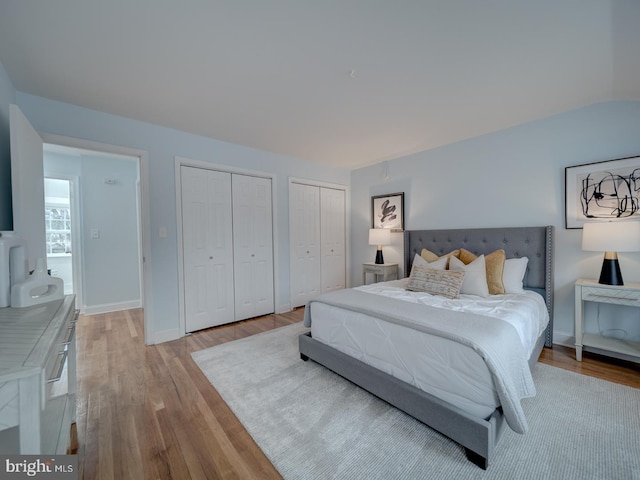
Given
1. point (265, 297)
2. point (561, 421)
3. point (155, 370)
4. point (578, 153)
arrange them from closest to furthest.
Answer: point (561, 421) < point (155, 370) < point (578, 153) < point (265, 297)

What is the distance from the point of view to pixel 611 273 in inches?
88.2

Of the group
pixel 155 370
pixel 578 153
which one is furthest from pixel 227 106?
pixel 578 153

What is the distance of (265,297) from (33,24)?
10.8ft

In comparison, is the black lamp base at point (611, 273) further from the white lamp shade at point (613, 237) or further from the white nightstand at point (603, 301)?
the white lamp shade at point (613, 237)

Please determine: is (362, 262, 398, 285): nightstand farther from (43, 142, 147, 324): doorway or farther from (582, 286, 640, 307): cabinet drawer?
(43, 142, 147, 324): doorway

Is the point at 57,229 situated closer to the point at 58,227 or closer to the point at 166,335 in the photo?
the point at 58,227

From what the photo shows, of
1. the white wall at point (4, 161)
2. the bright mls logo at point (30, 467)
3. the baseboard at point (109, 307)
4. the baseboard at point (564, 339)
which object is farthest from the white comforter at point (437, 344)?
the baseboard at point (109, 307)

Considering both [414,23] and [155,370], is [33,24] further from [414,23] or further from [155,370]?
[155,370]

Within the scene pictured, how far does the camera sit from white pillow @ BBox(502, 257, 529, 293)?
8.56ft

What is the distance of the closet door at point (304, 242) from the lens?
4.16 meters

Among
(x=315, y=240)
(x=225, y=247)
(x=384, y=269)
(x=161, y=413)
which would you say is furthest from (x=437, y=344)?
(x=315, y=240)

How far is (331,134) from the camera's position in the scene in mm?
3182

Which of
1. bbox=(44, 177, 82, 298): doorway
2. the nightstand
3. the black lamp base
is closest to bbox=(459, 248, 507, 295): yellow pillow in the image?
the black lamp base

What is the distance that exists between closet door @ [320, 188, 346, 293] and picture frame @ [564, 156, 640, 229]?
3.05 metres
